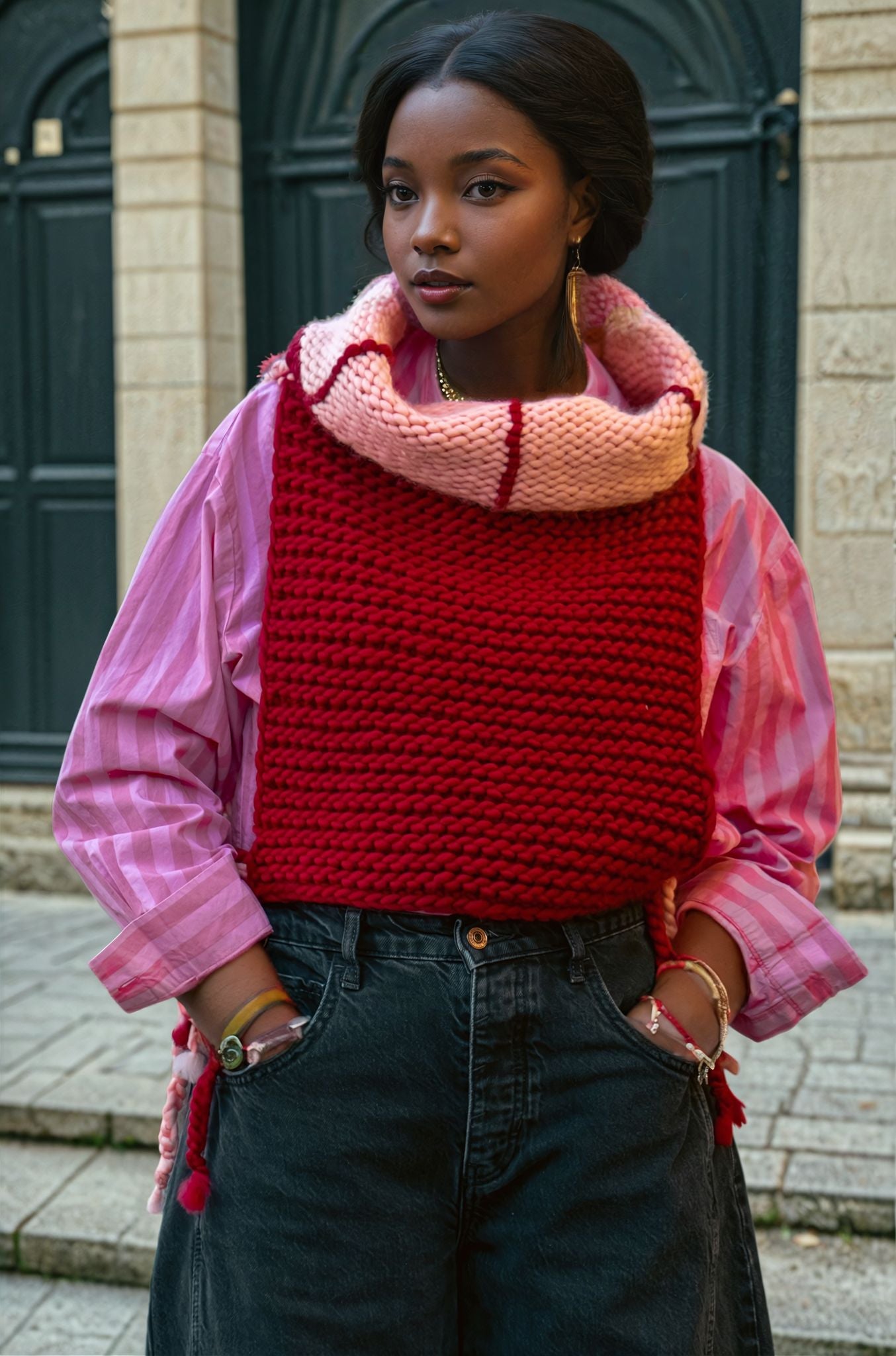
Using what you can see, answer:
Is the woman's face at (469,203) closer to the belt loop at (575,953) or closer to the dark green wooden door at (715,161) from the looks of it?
the belt loop at (575,953)

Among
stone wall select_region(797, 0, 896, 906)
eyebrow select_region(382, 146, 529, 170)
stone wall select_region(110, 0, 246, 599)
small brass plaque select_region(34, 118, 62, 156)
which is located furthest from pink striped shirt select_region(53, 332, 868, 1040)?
small brass plaque select_region(34, 118, 62, 156)

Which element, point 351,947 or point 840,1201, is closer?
point 351,947

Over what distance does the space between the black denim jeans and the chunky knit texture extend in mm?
50

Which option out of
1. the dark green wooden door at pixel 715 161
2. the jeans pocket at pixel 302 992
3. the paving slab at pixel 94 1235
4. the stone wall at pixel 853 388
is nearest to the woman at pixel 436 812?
the jeans pocket at pixel 302 992

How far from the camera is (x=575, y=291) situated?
68.6 inches

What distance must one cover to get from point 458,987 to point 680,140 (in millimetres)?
4630

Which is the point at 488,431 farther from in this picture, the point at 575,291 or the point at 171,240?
the point at 171,240

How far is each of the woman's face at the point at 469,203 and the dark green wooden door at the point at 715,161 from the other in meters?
3.71

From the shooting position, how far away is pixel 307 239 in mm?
5859

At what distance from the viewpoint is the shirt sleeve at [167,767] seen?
1.50 meters

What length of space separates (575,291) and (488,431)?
34cm

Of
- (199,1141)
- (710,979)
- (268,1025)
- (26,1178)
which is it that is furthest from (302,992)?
(26,1178)

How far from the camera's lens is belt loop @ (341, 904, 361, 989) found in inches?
57.7

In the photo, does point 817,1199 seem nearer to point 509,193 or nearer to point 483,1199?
point 483,1199
